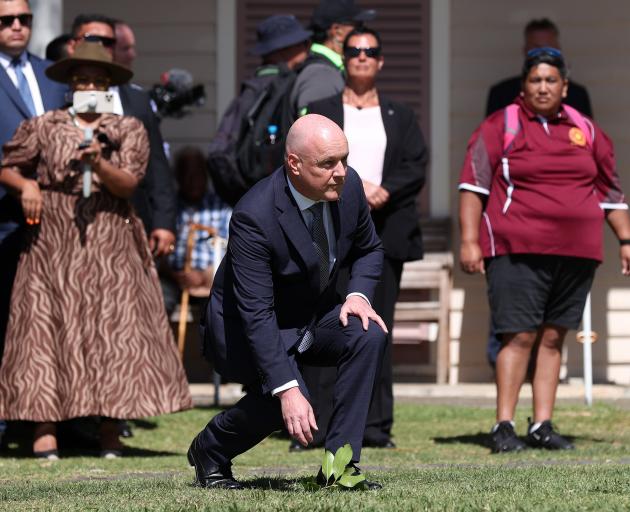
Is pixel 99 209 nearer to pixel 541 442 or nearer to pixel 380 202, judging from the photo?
pixel 380 202

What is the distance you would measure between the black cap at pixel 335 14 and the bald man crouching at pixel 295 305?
332cm

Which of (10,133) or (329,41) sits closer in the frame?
(10,133)

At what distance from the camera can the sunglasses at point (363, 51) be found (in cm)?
930

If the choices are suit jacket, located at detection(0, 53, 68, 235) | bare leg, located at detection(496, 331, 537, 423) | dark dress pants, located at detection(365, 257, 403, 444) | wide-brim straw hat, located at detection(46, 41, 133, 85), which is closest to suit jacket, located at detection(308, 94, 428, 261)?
dark dress pants, located at detection(365, 257, 403, 444)

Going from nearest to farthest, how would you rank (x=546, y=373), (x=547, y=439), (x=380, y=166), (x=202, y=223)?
(x=547, y=439)
(x=546, y=373)
(x=380, y=166)
(x=202, y=223)

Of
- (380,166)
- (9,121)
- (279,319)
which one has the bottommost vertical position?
(279,319)

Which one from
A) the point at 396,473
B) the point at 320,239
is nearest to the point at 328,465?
the point at 320,239

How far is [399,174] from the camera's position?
30.9 ft

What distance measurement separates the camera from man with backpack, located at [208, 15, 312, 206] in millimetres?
9828

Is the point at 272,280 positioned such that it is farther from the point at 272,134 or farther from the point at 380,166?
the point at 272,134

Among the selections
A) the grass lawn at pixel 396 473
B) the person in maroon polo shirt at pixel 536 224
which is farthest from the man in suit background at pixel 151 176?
the person in maroon polo shirt at pixel 536 224

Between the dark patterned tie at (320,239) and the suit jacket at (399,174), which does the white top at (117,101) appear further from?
the dark patterned tie at (320,239)

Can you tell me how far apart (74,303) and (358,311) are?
112 inches

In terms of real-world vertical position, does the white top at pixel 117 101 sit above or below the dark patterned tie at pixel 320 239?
above
